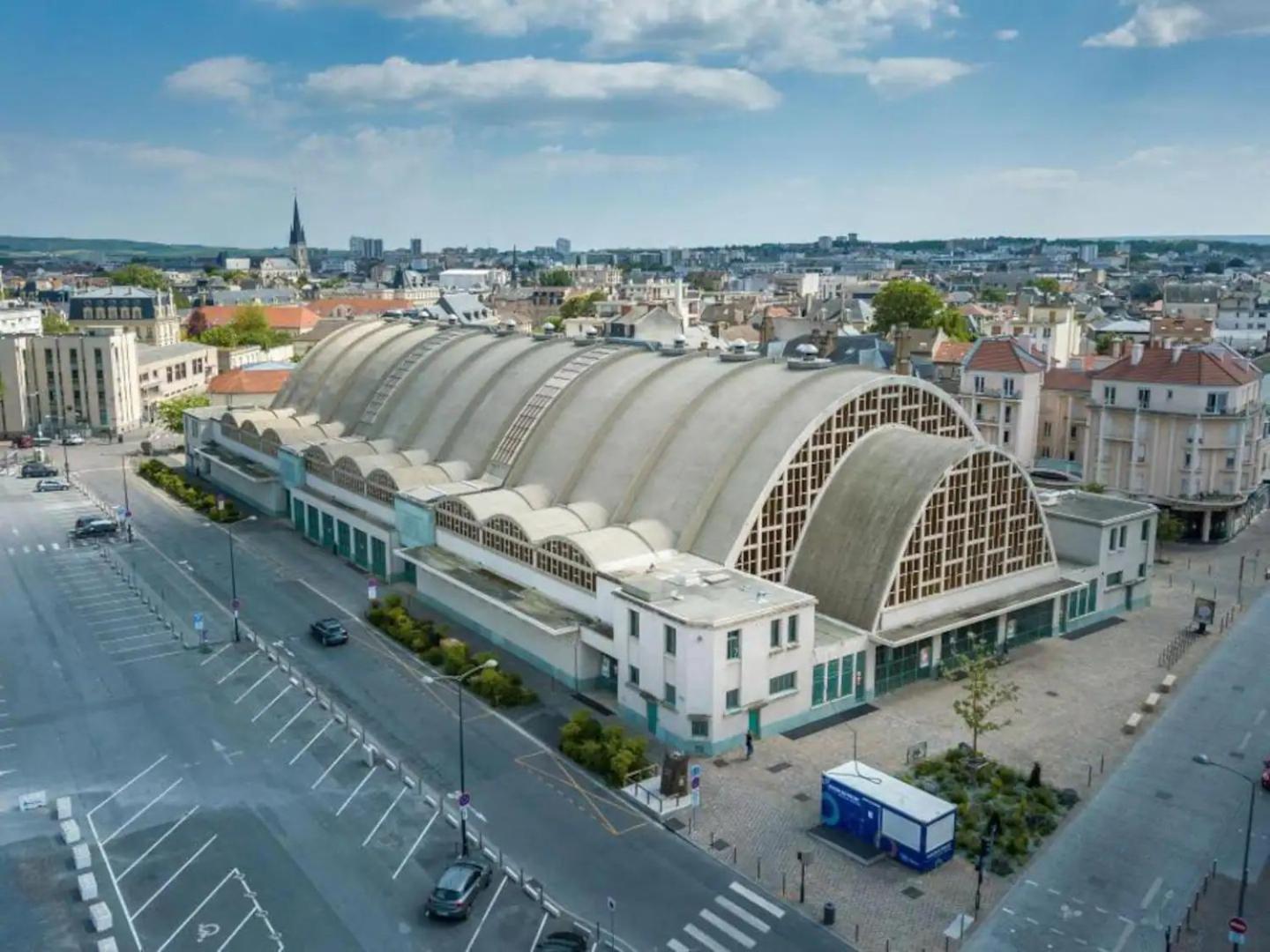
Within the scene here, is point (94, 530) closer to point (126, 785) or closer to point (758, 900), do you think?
point (126, 785)

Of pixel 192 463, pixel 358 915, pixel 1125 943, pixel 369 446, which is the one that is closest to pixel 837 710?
pixel 1125 943

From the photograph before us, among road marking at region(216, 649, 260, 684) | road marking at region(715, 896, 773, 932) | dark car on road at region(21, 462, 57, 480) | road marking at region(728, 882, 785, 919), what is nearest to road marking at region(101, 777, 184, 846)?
road marking at region(216, 649, 260, 684)

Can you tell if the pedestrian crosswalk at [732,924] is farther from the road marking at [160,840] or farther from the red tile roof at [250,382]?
the red tile roof at [250,382]

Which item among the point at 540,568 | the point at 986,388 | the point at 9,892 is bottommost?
the point at 9,892

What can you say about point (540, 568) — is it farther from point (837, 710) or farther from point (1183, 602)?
point (1183, 602)

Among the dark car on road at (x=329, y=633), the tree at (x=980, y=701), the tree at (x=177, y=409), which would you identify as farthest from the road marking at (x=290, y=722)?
the tree at (x=177, y=409)

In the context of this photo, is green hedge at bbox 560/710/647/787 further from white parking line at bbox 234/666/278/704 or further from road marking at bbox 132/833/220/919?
white parking line at bbox 234/666/278/704
